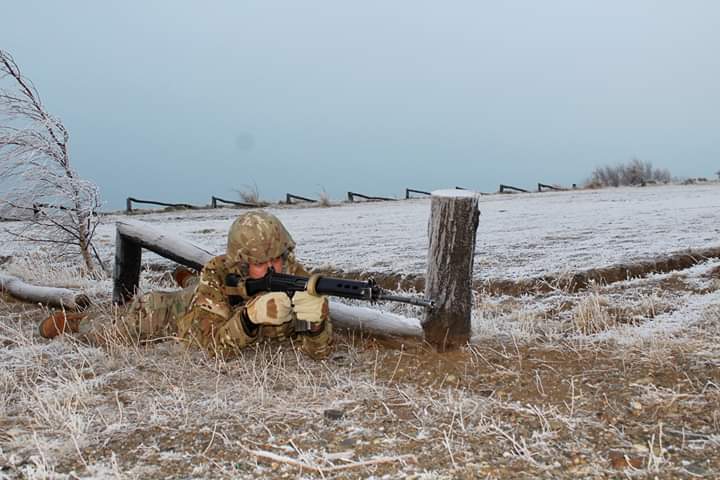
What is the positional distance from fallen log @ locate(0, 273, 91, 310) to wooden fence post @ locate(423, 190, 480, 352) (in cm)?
357

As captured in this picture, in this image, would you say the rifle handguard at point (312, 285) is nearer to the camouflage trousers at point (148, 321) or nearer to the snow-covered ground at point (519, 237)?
the camouflage trousers at point (148, 321)

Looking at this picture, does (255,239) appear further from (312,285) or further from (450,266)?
(450,266)

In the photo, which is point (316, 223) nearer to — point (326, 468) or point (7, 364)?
point (7, 364)

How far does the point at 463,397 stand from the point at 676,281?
363 centimetres

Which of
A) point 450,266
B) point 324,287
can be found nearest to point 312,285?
point 324,287

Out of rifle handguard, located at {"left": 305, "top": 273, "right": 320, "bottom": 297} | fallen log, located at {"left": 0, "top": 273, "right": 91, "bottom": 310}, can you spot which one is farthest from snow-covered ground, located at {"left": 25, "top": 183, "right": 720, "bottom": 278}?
rifle handguard, located at {"left": 305, "top": 273, "right": 320, "bottom": 297}

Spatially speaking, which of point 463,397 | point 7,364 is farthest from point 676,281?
point 7,364

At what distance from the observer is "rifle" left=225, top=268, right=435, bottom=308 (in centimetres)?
407

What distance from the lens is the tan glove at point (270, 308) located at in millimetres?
4246

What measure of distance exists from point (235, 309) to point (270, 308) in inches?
24.8

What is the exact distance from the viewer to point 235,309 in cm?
479

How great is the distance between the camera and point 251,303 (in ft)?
14.2

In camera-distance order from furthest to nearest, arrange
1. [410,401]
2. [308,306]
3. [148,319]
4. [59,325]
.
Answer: [59,325], [148,319], [308,306], [410,401]

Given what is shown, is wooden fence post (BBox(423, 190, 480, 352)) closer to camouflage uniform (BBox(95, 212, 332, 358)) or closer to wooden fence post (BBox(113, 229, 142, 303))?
camouflage uniform (BBox(95, 212, 332, 358))
